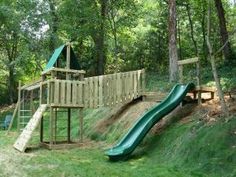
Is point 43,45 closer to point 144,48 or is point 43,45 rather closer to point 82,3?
point 82,3

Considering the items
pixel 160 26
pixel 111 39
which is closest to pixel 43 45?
pixel 111 39

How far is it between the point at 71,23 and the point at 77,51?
4.03m

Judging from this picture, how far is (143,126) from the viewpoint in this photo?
9109 mm

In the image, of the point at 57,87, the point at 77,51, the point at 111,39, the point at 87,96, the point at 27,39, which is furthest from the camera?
the point at 111,39

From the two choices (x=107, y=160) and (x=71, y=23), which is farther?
(x=71, y=23)

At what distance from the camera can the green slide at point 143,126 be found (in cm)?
844

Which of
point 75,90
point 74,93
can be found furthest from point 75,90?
point 74,93

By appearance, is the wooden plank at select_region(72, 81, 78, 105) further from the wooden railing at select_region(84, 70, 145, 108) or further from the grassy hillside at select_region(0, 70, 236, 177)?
the grassy hillside at select_region(0, 70, 236, 177)

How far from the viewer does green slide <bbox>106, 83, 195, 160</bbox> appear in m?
8.44

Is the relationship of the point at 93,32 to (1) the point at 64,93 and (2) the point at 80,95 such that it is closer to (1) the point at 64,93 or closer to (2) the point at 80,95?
(2) the point at 80,95

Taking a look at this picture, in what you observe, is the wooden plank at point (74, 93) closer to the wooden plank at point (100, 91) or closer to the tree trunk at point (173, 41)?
the wooden plank at point (100, 91)

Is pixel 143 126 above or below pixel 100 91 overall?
below

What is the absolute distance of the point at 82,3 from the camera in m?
20.2

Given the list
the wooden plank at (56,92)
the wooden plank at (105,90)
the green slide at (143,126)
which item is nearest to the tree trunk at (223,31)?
the wooden plank at (105,90)
